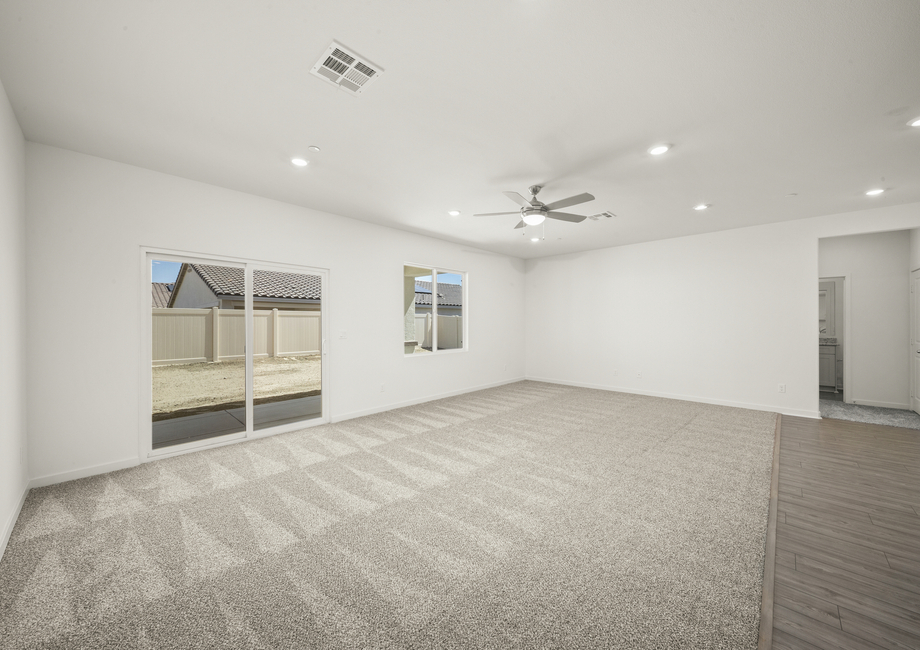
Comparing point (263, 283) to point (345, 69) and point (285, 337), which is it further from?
point (345, 69)

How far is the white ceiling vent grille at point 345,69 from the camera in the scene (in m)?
2.04

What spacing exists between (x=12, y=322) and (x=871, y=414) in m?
9.54

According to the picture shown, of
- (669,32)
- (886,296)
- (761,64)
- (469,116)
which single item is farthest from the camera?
(886,296)

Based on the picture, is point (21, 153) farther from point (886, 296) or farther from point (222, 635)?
point (886, 296)

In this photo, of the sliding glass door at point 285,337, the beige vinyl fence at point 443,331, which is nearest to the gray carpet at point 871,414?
the beige vinyl fence at point 443,331

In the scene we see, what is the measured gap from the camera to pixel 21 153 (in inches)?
113

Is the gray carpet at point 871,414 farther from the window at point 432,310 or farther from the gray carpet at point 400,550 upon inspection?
the window at point 432,310

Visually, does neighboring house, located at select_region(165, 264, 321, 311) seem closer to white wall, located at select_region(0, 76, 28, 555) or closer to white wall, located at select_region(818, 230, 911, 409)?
white wall, located at select_region(0, 76, 28, 555)

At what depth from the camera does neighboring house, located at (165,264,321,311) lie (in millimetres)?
3898

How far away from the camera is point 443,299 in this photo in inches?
283

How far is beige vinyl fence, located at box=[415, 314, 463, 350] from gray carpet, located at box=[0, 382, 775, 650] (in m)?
2.92

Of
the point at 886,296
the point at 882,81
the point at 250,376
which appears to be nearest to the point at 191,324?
the point at 250,376

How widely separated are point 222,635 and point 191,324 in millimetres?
3296

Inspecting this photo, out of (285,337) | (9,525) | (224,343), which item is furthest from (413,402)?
(9,525)
